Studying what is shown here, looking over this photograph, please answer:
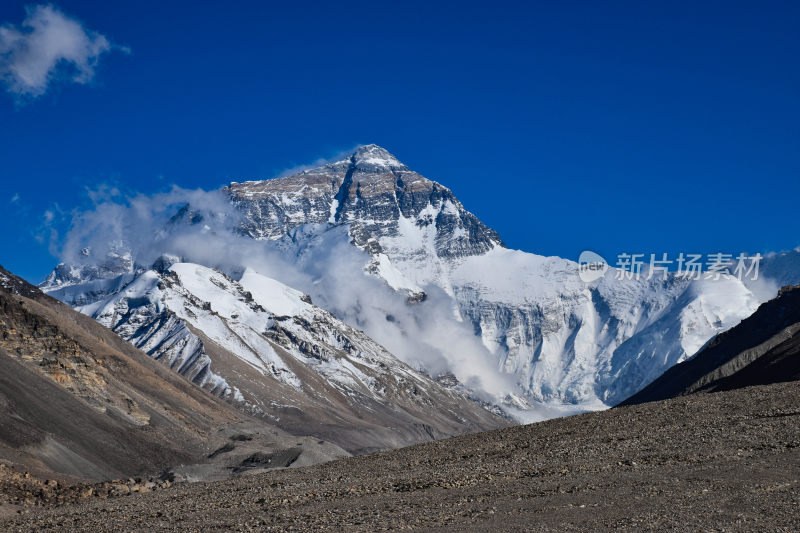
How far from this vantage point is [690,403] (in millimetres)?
60812

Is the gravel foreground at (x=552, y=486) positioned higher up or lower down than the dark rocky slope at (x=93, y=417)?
higher up

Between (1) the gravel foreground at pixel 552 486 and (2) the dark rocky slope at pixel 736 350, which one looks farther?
(2) the dark rocky slope at pixel 736 350

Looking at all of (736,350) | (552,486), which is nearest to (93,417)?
(552,486)

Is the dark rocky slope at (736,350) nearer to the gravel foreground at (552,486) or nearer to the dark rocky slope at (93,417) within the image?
the dark rocky slope at (93,417)

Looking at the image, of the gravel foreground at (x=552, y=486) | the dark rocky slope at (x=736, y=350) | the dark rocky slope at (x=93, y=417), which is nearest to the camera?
the gravel foreground at (x=552, y=486)

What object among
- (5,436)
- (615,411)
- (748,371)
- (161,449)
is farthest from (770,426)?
(161,449)

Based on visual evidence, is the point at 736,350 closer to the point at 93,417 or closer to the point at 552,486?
the point at 93,417

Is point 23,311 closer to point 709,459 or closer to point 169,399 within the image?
point 169,399

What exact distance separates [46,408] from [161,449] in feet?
85.0

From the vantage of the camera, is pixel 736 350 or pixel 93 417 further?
pixel 736 350

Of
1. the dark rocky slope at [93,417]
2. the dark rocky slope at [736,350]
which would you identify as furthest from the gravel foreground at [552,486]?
the dark rocky slope at [736,350]

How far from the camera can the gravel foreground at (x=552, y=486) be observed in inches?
1278

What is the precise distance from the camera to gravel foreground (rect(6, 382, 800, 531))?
→ 32.5m

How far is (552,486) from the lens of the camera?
39.4 meters
